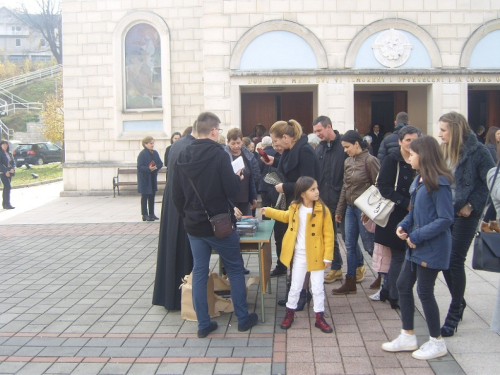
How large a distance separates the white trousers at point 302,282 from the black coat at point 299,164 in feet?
2.53

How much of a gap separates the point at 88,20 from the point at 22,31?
79.8 metres

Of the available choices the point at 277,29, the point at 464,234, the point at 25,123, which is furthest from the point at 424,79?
the point at 25,123

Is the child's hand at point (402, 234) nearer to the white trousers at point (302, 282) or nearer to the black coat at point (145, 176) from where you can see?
the white trousers at point (302, 282)

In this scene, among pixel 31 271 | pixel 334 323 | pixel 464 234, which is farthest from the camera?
pixel 31 271

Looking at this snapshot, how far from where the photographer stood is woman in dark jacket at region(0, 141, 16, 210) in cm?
1411

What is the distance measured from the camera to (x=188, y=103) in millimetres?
15492

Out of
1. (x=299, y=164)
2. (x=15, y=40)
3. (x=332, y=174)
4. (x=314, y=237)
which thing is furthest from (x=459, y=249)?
(x=15, y=40)

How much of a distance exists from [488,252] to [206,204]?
228 cm

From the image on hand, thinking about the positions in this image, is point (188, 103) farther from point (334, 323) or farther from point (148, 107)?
point (334, 323)

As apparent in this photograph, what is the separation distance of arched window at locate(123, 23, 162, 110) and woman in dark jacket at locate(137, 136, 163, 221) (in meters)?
4.51

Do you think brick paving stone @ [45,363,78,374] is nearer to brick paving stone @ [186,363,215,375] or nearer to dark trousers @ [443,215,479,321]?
brick paving stone @ [186,363,215,375]

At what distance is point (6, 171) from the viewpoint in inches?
567

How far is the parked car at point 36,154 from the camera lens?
104 ft

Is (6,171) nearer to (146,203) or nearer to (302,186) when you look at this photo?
(146,203)
